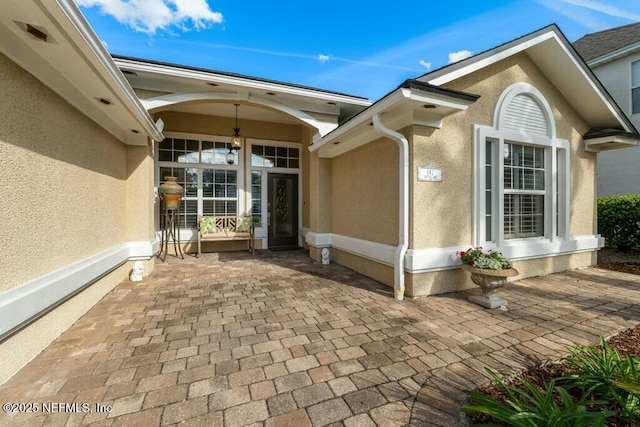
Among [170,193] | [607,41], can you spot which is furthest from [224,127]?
[607,41]

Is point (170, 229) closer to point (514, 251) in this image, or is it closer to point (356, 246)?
point (356, 246)

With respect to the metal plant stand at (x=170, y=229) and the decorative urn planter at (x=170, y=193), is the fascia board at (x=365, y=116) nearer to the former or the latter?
the decorative urn planter at (x=170, y=193)

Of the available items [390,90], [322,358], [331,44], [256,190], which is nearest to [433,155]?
[390,90]

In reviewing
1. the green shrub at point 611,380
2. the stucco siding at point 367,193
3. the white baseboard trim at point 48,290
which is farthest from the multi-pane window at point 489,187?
the white baseboard trim at point 48,290

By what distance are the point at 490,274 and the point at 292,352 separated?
8.97 feet

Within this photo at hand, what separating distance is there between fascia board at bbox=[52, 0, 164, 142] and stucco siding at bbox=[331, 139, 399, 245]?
3729 millimetres

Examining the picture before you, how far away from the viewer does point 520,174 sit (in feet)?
16.6

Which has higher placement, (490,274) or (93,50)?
(93,50)

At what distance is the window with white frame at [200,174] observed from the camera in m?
7.66

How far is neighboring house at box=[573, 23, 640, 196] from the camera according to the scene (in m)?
8.41

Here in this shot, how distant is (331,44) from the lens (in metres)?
10.4

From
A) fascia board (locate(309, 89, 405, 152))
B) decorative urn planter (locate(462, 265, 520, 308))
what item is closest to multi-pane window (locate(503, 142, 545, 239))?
decorative urn planter (locate(462, 265, 520, 308))

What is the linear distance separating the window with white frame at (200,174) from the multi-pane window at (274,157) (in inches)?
27.2

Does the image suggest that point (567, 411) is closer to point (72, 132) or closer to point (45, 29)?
point (45, 29)
